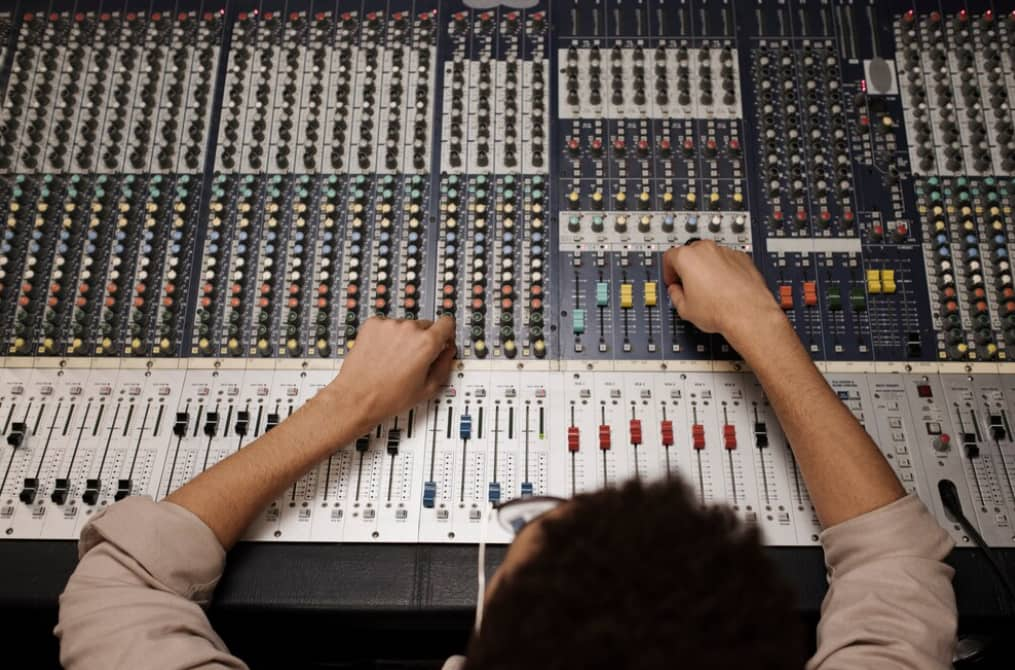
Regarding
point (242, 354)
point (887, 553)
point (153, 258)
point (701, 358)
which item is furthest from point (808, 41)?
point (153, 258)

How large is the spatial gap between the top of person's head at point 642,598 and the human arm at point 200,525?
0.92 m

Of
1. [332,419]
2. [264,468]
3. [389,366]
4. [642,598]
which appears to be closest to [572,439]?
[389,366]

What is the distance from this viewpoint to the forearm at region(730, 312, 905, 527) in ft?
6.14

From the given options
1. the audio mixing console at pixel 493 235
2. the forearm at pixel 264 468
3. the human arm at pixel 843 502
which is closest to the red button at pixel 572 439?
the audio mixing console at pixel 493 235

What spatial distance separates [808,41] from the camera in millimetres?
2691

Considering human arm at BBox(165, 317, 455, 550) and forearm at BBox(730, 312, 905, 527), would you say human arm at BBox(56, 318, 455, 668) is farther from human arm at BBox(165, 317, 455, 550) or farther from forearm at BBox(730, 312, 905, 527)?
forearm at BBox(730, 312, 905, 527)

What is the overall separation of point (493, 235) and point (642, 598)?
1617 mm

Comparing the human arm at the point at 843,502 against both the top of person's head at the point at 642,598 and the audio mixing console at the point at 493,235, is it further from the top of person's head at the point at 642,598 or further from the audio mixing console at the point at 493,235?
the top of person's head at the point at 642,598

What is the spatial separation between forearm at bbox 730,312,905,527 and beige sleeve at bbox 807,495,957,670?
0.18 ft

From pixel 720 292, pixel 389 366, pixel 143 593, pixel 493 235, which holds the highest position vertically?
pixel 493 235

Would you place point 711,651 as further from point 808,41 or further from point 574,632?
point 808,41

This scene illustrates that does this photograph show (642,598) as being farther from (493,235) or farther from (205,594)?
(493,235)

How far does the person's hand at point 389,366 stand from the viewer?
6.99 ft

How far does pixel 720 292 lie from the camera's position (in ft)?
7.16
